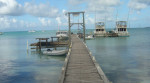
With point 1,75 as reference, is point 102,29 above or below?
above

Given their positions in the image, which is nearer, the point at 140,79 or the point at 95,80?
the point at 95,80

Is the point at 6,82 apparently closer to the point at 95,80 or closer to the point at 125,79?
the point at 95,80

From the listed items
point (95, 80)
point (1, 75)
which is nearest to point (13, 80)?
point (1, 75)

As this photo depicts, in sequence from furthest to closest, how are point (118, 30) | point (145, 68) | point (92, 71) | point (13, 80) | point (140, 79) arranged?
point (118, 30) → point (145, 68) → point (13, 80) → point (140, 79) → point (92, 71)

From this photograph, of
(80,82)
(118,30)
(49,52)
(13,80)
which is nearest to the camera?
(80,82)

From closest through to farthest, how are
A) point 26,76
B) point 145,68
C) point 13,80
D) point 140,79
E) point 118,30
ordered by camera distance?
1. point 140,79
2. point 13,80
3. point 26,76
4. point 145,68
5. point 118,30

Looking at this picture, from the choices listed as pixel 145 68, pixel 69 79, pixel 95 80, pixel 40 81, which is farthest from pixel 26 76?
pixel 145 68

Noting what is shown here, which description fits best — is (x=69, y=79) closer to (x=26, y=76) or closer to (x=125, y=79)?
(x=125, y=79)

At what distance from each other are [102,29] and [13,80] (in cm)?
6275

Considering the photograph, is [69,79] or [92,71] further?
[92,71]

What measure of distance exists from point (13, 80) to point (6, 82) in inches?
27.4

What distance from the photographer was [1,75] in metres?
17.3

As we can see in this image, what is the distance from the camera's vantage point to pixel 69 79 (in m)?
10.5

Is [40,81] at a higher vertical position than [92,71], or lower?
lower
